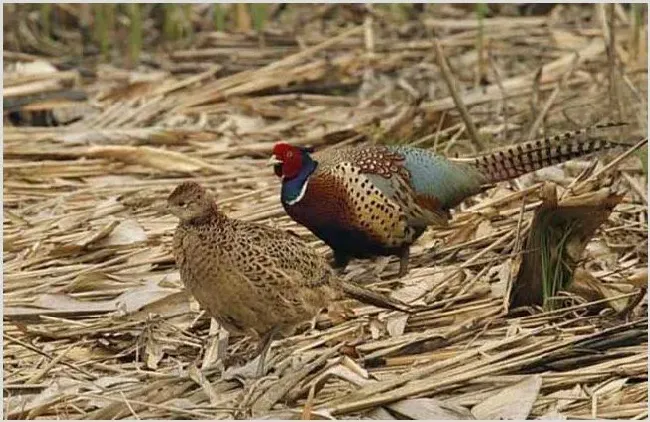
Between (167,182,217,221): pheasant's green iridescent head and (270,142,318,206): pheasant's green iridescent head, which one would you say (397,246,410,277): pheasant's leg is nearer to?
(270,142,318,206): pheasant's green iridescent head

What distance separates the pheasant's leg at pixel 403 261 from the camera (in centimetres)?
548

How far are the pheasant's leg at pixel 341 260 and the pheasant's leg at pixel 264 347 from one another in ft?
3.15

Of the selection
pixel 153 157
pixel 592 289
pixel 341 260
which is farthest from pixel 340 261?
pixel 153 157

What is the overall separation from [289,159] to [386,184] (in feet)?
1.20

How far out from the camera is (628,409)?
4.31 meters

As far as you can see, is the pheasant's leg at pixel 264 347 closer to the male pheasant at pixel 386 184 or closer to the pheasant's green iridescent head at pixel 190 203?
the pheasant's green iridescent head at pixel 190 203

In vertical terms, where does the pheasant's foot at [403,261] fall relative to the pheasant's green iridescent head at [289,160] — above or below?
below

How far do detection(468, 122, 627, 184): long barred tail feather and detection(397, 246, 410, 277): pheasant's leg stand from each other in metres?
0.40

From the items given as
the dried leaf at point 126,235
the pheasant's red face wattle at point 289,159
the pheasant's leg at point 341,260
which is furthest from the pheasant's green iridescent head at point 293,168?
the dried leaf at point 126,235

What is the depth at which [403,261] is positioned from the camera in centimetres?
552

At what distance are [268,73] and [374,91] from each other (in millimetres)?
518

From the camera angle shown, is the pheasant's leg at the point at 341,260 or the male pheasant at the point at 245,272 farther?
the pheasant's leg at the point at 341,260

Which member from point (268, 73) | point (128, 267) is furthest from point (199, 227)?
point (268, 73)

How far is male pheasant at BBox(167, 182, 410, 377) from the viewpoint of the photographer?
14.9ft
